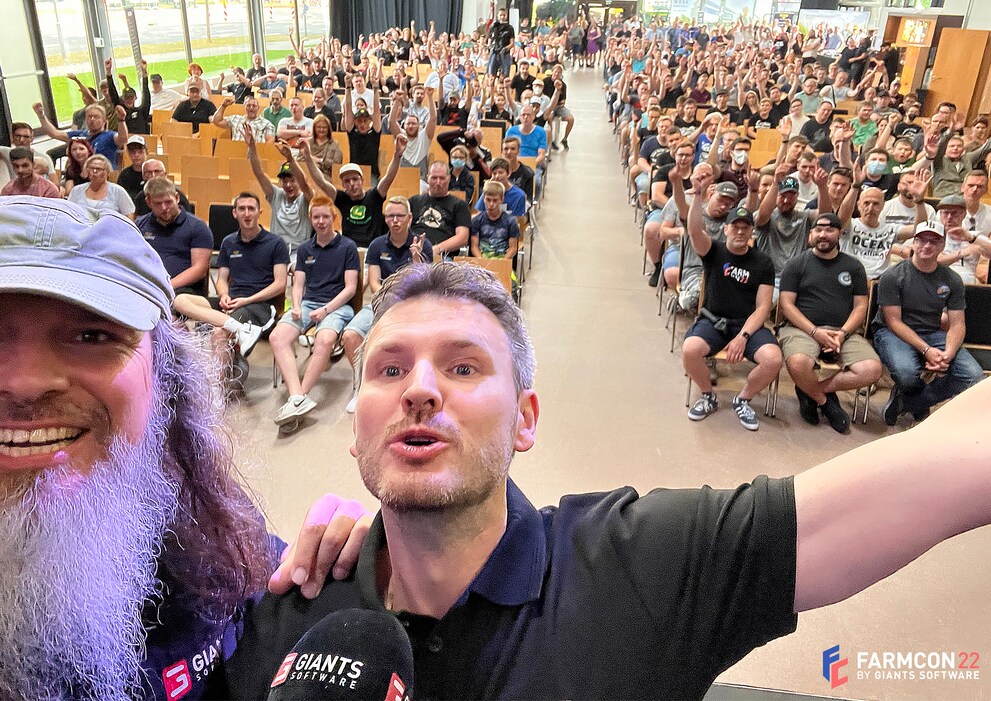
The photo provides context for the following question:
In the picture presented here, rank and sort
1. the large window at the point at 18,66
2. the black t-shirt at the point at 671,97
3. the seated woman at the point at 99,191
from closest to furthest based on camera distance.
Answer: the seated woman at the point at 99,191, the large window at the point at 18,66, the black t-shirt at the point at 671,97

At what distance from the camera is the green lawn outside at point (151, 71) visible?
1055cm

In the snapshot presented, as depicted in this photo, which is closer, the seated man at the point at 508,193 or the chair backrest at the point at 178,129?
the seated man at the point at 508,193

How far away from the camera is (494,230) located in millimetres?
5992

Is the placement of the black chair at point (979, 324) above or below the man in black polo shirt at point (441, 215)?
below

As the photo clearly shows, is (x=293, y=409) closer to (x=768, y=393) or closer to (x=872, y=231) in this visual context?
(x=768, y=393)

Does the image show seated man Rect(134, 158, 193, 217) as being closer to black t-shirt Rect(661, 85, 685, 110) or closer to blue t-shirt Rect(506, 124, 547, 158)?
blue t-shirt Rect(506, 124, 547, 158)

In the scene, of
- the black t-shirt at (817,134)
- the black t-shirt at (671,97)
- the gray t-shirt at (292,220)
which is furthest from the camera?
the black t-shirt at (671,97)

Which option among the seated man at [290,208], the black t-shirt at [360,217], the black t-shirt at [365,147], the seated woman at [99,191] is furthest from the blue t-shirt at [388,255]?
the black t-shirt at [365,147]

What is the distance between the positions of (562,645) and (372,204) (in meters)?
5.63

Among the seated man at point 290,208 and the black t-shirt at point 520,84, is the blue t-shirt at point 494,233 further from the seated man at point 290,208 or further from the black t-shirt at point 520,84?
the black t-shirt at point 520,84

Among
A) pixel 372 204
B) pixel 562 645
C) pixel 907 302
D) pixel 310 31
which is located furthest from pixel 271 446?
pixel 310 31

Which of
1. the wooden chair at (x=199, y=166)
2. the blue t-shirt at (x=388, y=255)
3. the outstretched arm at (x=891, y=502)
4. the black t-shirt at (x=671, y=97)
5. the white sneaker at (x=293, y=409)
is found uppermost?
the outstretched arm at (x=891, y=502)

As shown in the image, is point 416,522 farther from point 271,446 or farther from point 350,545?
point 271,446

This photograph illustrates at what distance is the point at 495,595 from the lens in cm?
98
